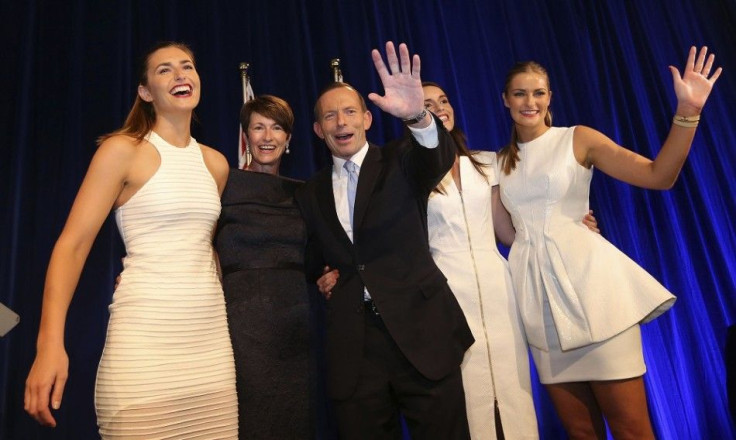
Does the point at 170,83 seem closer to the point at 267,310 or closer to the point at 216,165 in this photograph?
the point at 216,165

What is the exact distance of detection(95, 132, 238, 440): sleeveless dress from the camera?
1480 mm

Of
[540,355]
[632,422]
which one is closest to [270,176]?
[540,355]

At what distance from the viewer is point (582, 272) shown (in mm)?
1980

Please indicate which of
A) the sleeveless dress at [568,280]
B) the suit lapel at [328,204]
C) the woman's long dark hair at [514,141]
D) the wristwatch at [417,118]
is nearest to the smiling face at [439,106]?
the woman's long dark hair at [514,141]

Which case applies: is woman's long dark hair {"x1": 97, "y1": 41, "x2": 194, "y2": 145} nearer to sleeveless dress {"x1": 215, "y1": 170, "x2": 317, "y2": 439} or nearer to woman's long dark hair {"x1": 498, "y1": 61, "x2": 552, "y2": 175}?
sleeveless dress {"x1": 215, "y1": 170, "x2": 317, "y2": 439}

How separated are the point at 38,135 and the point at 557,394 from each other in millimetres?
3028

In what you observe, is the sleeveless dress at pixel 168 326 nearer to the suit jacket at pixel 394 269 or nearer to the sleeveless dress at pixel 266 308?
the sleeveless dress at pixel 266 308

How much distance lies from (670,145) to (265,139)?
57.3 inches

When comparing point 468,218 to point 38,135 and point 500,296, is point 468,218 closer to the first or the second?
point 500,296

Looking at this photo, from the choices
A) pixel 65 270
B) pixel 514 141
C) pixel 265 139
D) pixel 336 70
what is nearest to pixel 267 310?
pixel 65 270

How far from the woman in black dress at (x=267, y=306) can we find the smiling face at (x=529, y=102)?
0.98m

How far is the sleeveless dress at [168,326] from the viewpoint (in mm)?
1480

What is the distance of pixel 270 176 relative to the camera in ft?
7.09

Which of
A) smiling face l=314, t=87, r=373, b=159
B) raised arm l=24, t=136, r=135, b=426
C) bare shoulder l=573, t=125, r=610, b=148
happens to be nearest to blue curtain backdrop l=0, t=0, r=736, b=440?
smiling face l=314, t=87, r=373, b=159
